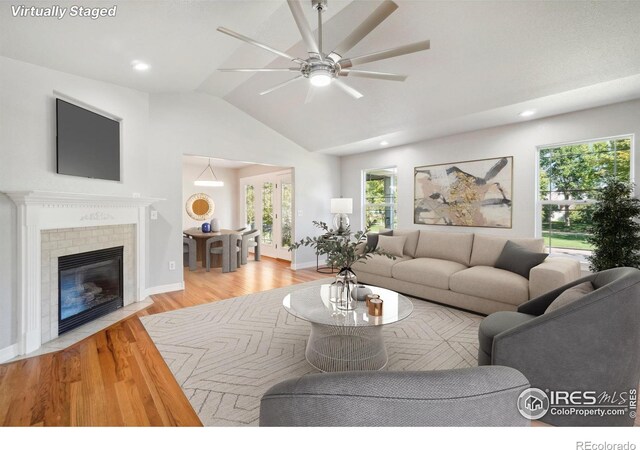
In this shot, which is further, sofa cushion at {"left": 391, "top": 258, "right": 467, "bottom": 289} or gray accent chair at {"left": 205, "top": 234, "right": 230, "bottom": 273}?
gray accent chair at {"left": 205, "top": 234, "right": 230, "bottom": 273}

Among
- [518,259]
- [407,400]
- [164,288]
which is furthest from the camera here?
[164,288]

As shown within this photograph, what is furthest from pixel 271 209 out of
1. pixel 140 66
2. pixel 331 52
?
pixel 331 52

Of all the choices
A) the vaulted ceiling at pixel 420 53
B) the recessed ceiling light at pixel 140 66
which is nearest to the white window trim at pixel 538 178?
the vaulted ceiling at pixel 420 53

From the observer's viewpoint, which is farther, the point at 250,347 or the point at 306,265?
the point at 306,265

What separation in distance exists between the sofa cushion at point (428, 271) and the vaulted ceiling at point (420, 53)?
77.3 inches

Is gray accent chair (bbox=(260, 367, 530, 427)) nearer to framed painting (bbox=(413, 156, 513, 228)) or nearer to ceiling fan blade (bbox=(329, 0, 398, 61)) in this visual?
ceiling fan blade (bbox=(329, 0, 398, 61))

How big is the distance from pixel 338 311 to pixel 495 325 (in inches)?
43.9

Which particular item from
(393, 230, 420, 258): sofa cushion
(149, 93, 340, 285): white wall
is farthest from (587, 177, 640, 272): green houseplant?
(149, 93, 340, 285): white wall

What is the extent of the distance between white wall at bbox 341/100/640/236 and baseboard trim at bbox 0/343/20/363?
520 centimetres

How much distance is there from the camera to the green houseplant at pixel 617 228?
9.39 ft

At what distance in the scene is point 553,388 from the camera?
1.61 metres

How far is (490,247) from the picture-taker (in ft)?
12.7

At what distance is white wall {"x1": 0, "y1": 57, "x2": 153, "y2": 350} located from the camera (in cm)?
245

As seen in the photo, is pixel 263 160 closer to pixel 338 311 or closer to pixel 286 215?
pixel 286 215
